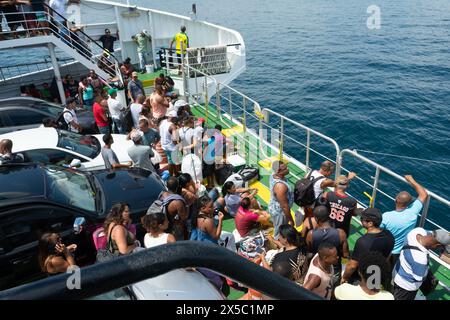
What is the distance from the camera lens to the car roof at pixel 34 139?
7.23 m

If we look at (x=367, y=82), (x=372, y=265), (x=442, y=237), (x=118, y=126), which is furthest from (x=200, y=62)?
(x=367, y=82)

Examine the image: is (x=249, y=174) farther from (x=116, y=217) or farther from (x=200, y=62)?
(x=200, y=62)

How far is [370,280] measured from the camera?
11.5 ft

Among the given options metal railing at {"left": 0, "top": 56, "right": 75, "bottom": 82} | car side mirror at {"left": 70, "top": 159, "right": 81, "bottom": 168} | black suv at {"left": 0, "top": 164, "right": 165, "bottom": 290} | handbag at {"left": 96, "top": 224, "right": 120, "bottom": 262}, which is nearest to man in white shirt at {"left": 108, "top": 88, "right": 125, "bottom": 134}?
car side mirror at {"left": 70, "top": 159, "right": 81, "bottom": 168}

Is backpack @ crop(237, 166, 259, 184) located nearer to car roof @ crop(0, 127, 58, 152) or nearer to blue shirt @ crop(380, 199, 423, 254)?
blue shirt @ crop(380, 199, 423, 254)

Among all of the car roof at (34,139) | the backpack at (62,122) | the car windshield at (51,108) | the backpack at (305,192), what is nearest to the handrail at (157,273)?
the backpack at (305,192)

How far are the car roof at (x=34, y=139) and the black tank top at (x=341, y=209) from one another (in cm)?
569

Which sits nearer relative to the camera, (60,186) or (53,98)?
(60,186)

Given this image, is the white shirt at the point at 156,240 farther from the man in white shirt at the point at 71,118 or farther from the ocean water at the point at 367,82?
the ocean water at the point at 367,82

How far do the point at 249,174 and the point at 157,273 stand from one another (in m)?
6.85

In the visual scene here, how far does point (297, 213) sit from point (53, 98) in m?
11.8

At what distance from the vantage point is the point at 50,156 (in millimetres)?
7258
